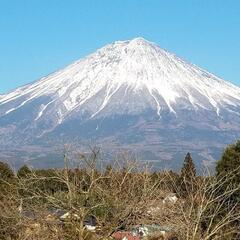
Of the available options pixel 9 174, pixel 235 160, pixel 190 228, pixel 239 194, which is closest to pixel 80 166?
pixel 190 228

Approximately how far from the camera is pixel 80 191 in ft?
54.1

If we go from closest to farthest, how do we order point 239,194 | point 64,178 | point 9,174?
point 64,178 < point 239,194 < point 9,174

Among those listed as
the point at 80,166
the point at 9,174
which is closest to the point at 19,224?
the point at 80,166

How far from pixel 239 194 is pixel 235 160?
4514 mm

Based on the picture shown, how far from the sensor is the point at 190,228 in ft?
52.5

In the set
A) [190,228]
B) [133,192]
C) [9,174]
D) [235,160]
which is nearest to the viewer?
[190,228]

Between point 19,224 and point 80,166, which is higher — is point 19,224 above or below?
below

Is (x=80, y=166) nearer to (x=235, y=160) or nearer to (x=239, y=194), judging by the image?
(x=239, y=194)

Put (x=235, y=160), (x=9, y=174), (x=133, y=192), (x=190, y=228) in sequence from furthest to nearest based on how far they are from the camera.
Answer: (x=9, y=174), (x=235, y=160), (x=133, y=192), (x=190, y=228)

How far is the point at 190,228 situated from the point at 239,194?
17186mm

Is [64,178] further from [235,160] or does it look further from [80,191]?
[235,160]

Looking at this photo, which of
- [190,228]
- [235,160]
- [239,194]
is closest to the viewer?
[190,228]

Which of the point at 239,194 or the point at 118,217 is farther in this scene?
the point at 239,194

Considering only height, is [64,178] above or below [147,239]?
above
